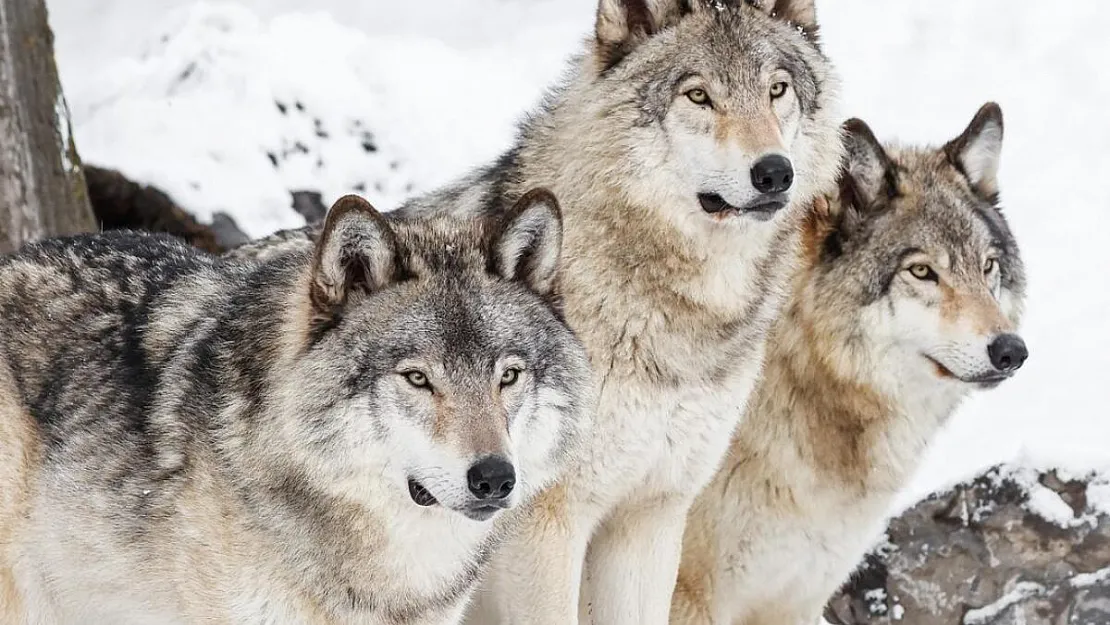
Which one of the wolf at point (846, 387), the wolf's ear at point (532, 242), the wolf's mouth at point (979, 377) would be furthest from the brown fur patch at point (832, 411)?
the wolf's ear at point (532, 242)

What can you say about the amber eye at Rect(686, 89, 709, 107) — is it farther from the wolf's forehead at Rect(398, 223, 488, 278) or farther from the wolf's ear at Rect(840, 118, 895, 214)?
the wolf's ear at Rect(840, 118, 895, 214)

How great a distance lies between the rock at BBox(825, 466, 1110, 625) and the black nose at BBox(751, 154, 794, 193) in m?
3.20

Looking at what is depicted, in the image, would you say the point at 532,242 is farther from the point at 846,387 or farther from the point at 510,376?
the point at 846,387

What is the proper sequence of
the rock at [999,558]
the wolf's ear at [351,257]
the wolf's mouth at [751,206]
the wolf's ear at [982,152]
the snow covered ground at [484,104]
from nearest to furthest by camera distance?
the wolf's ear at [351,257] < the wolf's mouth at [751,206] < the wolf's ear at [982,152] < the rock at [999,558] < the snow covered ground at [484,104]

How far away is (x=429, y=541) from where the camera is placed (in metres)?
4.34

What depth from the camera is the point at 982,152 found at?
613 centimetres

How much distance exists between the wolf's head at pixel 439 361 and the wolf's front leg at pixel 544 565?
605 mm

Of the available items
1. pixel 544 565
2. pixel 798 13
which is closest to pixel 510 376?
pixel 544 565

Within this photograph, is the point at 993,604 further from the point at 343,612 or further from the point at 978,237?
the point at 343,612

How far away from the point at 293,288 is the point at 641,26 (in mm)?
1648

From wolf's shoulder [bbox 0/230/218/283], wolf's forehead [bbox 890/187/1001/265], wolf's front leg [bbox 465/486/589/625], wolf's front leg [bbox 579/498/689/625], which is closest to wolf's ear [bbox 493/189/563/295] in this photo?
wolf's front leg [bbox 465/486/589/625]

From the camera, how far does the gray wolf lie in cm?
495

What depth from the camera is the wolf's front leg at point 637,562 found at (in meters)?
5.32

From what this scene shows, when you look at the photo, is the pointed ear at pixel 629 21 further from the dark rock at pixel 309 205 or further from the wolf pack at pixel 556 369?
the dark rock at pixel 309 205
